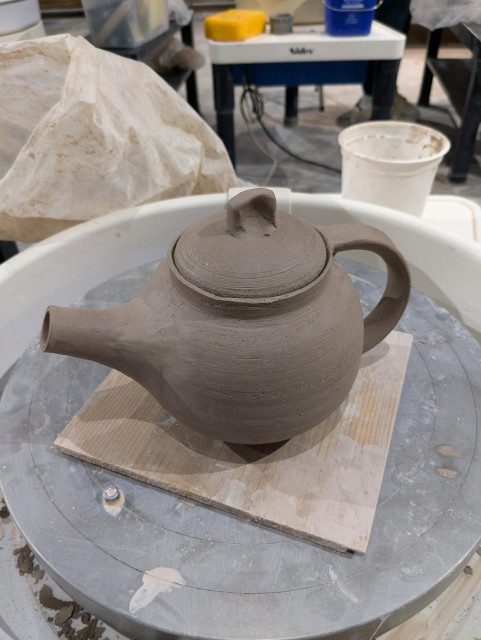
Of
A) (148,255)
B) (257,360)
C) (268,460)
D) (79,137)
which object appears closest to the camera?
(257,360)

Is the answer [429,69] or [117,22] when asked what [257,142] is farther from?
[117,22]

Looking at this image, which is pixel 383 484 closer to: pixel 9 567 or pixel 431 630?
pixel 431 630

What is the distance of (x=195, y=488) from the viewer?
73 centimetres

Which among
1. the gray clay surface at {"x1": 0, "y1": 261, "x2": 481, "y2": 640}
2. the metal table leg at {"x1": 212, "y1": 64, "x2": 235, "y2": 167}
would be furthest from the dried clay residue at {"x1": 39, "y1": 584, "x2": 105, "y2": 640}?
the metal table leg at {"x1": 212, "y1": 64, "x2": 235, "y2": 167}

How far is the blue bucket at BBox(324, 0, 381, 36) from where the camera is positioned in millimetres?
1980

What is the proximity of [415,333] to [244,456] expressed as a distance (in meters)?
0.49

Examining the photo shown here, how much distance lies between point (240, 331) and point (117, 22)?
1.67 m

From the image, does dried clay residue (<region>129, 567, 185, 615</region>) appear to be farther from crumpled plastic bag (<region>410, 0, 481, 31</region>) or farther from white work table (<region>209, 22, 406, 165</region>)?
crumpled plastic bag (<region>410, 0, 481, 31</region>)

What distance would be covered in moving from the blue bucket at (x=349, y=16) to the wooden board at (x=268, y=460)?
5.86 ft

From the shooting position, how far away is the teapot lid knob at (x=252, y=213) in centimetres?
64

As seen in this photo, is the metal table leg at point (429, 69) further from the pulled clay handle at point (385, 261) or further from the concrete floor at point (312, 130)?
the pulled clay handle at point (385, 261)

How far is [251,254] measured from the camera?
646mm

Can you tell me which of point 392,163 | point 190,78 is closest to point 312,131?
point 190,78

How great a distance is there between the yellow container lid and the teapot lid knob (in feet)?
5.69
